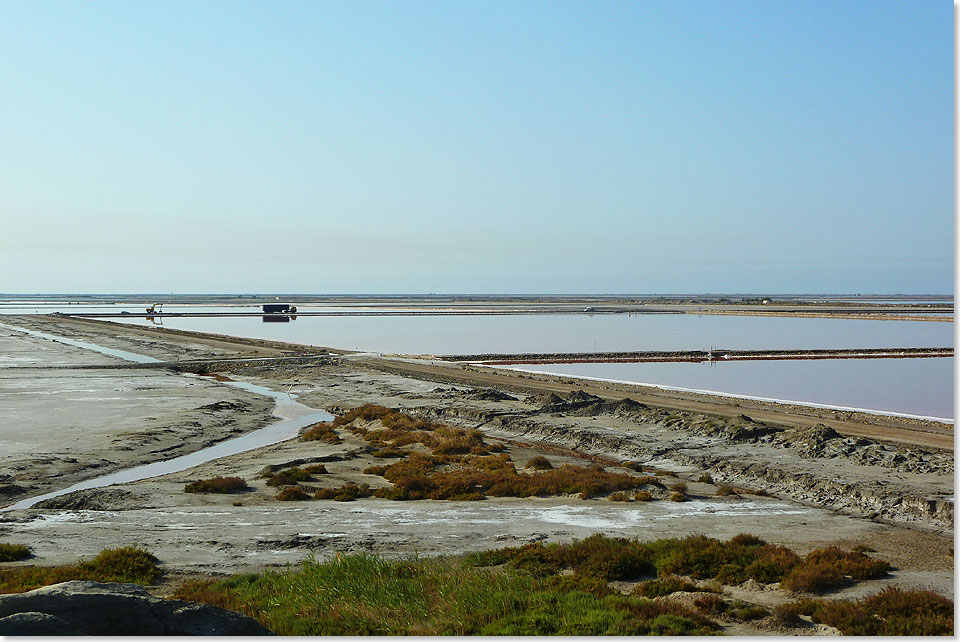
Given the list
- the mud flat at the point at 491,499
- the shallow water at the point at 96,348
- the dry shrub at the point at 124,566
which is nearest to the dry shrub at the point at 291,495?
the mud flat at the point at 491,499

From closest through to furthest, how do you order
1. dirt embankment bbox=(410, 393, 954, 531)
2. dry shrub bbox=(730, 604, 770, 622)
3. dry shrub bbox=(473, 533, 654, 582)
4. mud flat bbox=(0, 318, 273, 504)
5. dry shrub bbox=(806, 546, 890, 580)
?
dry shrub bbox=(730, 604, 770, 622) < dry shrub bbox=(806, 546, 890, 580) < dry shrub bbox=(473, 533, 654, 582) < dirt embankment bbox=(410, 393, 954, 531) < mud flat bbox=(0, 318, 273, 504)

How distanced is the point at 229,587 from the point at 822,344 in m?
77.5

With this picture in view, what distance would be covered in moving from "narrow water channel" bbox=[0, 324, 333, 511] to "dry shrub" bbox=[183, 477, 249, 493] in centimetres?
342

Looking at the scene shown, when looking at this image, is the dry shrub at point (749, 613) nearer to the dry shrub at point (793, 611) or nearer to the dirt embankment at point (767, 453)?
the dry shrub at point (793, 611)

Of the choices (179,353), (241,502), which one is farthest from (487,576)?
(179,353)

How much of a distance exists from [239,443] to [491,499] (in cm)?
1510

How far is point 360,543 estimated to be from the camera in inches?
678

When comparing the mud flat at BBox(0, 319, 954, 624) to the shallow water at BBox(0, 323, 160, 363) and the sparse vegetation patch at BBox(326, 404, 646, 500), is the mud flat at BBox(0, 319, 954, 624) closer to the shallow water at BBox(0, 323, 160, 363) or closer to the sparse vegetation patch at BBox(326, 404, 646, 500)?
the sparse vegetation patch at BBox(326, 404, 646, 500)

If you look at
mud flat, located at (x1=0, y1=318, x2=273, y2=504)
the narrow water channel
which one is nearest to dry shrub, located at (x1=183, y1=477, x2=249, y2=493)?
the narrow water channel

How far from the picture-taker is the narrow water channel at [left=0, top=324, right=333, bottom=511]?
984 inches

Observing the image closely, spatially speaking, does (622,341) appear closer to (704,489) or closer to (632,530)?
(704,489)

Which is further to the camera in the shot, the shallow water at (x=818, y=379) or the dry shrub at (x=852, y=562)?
the shallow water at (x=818, y=379)

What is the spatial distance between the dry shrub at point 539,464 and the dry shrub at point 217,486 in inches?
365

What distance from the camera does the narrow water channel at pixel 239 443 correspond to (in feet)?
82.0
